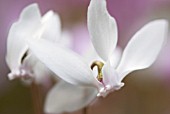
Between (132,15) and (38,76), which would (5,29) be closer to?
(132,15)

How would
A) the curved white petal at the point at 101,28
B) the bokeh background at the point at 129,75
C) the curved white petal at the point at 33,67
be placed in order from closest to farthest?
the curved white petal at the point at 101,28 < the curved white petal at the point at 33,67 < the bokeh background at the point at 129,75

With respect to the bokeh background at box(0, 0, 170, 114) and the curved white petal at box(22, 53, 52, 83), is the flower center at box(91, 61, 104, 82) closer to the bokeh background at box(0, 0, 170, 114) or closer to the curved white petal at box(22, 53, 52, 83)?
the curved white petal at box(22, 53, 52, 83)

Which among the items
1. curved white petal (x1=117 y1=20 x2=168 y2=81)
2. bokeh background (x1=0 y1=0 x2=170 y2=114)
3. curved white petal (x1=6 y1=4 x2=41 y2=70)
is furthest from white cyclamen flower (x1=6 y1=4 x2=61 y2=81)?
bokeh background (x1=0 y1=0 x2=170 y2=114)

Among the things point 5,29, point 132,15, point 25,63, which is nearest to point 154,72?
point 132,15

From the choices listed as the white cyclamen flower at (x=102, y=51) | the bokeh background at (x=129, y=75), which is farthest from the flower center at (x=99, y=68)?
the bokeh background at (x=129, y=75)

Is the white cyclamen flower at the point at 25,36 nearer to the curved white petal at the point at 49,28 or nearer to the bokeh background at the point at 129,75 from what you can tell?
the curved white petal at the point at 49,28

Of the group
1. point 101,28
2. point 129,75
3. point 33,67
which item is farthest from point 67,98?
point 129,75
